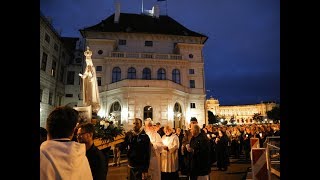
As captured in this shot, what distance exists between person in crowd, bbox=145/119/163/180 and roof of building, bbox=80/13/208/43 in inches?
1410

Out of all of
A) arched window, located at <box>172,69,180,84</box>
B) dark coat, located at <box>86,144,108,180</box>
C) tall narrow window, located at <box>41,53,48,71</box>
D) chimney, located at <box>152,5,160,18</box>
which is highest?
chimney, located at <box>152,5,160,18</box>

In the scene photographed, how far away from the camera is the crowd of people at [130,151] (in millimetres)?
A: 2504

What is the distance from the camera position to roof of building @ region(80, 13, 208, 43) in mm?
44250

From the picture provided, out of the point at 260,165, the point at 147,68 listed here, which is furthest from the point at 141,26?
the point at 260,165

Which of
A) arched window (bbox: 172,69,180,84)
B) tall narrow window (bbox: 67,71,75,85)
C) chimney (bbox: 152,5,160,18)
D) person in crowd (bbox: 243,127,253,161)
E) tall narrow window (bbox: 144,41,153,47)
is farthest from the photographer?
chimney (bbox: 152,5,160,18)

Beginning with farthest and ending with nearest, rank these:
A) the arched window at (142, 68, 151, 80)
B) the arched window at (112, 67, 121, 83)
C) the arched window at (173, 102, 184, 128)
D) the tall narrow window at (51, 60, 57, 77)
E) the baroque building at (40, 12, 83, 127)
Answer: the arched window at (142, 68, 151, 80) → the arched window at (112, 67, 121, 83) → the tall narrow window at (51, 60, 57, 77) → the arched window at (173, 102, 184, 128) → the baroque building at (40, 12, 83, 127)

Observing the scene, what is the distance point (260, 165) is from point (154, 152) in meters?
3.46

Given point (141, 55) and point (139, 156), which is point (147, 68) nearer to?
point (141, 55)

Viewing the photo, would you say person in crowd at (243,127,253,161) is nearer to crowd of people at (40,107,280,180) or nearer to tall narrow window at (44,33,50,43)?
crowd of people at (40,107,280,180)

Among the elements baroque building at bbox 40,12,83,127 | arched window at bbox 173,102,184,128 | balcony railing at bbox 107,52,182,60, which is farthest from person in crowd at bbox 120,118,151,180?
balcony railing at bbox 107,52,182,60

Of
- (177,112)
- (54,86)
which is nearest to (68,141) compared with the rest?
(177,112)
